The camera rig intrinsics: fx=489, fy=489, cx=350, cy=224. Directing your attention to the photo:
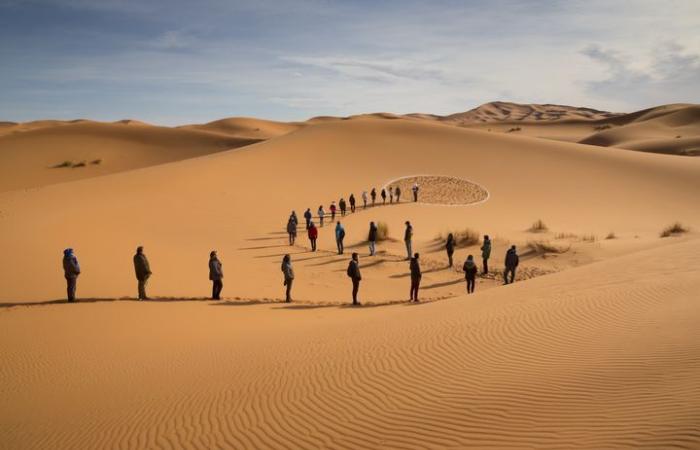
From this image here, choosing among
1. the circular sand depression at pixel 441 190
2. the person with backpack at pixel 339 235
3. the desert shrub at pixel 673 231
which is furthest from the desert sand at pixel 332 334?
the circular sand depression at pixel 441 190

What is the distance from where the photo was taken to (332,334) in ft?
30.2

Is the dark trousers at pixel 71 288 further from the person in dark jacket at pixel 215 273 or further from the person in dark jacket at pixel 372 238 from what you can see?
the person in dark jacket at pixel 372 238

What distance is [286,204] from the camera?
28562mm

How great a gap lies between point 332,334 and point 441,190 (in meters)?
24.6

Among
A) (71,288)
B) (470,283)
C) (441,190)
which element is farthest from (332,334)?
(441,190)

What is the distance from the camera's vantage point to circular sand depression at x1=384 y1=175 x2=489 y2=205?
30672 millimetres

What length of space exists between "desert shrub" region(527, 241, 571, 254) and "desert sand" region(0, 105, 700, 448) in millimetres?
68

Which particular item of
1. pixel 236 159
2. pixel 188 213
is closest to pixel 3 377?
pixel 188 213

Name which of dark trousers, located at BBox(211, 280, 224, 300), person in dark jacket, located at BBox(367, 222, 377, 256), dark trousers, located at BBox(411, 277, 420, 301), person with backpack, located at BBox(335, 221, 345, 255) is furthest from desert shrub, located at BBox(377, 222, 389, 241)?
dark trousers, located at BBox(211, 280, 224, 300)

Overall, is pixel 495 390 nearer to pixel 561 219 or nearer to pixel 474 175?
pixel 561 219

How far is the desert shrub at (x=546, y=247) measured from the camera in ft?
58.6

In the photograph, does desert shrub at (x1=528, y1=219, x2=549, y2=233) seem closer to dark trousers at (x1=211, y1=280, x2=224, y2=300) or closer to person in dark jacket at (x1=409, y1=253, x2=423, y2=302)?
person in dark jacket at (x1=409, y1=253, x2=423, y2=302)

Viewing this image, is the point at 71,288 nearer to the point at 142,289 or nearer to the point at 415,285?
the point at 142,289

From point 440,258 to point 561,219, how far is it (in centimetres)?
1205
